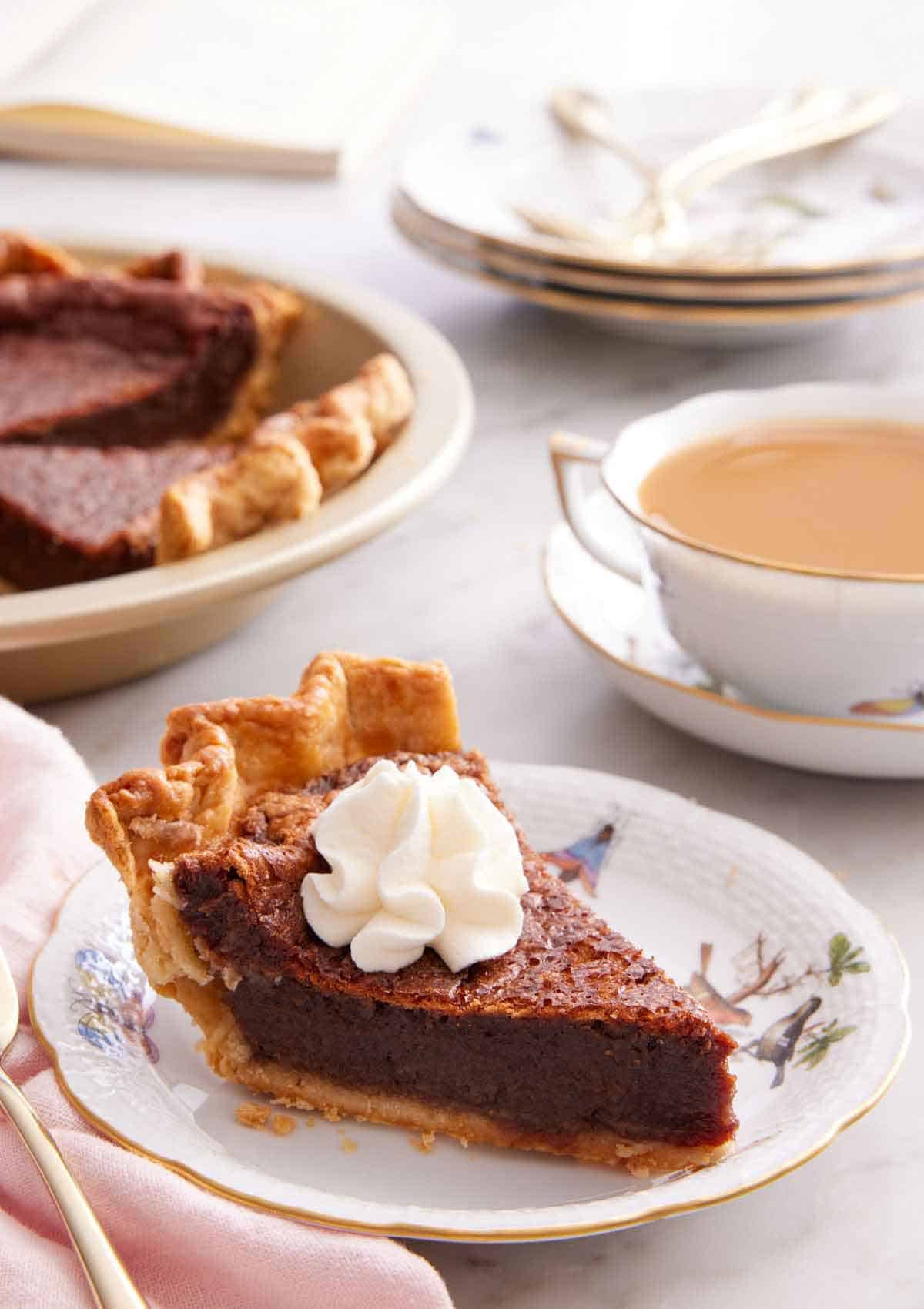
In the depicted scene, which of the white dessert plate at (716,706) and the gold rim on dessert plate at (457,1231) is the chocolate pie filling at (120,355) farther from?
the gold rim on dessert plate at (457,1231)

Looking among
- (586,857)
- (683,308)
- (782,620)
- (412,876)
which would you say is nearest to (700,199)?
(683,308)

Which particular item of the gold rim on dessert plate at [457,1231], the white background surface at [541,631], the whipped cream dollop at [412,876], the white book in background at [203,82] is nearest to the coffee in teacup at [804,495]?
the white background surface at [541,631]

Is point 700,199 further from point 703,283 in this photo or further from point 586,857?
point 586,857

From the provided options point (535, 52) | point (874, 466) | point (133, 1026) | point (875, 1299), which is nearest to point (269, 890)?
point (133, 1026)

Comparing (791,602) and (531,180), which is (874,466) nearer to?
(791,602)

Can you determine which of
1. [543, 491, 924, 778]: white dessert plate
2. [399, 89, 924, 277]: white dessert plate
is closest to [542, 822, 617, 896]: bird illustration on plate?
[543, 491, 924, 778]: white dessert plate

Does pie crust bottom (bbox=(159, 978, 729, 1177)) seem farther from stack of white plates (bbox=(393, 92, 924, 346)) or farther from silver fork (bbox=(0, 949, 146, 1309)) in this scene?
stack of white plates (bbox=(393, 92, 924, 346))
